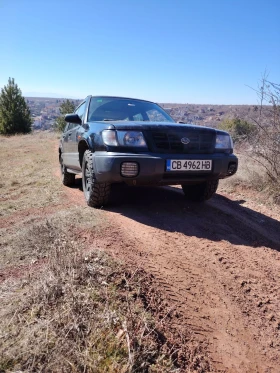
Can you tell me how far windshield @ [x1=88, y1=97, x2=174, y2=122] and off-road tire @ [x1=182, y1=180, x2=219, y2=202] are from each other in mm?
1150

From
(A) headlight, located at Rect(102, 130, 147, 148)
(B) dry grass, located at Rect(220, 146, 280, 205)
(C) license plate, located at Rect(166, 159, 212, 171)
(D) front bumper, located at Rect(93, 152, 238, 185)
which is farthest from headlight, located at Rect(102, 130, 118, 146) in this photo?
(B) dry grass, located at Rect(220, 146, 280, 205)

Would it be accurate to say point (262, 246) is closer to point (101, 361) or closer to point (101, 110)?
point (101, 361)

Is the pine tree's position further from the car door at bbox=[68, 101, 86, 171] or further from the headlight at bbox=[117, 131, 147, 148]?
the headlight at bbox=[117, 131, 147, 148]

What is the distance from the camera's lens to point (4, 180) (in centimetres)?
659

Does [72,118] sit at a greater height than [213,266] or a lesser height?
greater

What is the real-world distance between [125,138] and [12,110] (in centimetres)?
3125

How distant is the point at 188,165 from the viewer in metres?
3.16

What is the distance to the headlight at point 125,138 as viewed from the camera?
9.94 feet

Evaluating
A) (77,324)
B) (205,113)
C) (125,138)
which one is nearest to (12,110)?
(205,113)

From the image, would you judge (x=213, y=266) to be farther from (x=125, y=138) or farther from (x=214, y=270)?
(x=125, y=138)

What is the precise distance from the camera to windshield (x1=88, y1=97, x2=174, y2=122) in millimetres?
4107

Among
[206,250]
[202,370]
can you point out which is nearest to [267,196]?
[206,250]

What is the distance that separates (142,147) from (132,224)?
2.74ft

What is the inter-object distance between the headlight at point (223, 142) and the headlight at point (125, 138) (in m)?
1.01
